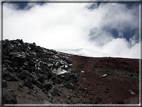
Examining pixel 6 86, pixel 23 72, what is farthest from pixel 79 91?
pixel 6 86

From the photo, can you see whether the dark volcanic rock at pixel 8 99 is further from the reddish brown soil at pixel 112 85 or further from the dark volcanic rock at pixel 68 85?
the reddish brown soil at pixel 112 85

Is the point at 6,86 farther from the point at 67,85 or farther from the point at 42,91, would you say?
the point at 67,85

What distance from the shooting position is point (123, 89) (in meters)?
14.5

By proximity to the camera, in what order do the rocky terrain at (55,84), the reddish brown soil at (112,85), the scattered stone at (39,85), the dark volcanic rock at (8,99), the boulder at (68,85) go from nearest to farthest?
1. the dark volcanic rock at (8,99)
2. the rocky terrain at (55,84)
3. the scattered stone at (39,85)
4. the reddish brown soil at (112,85)
5. the boulder at (68,85)

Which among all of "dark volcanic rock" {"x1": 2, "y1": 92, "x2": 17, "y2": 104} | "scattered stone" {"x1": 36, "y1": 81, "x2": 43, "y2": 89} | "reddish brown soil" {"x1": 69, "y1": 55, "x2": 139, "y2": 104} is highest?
"dark volcanic rock" {"x1": 2, "y1": 92, "x2": 17, "y2": 104}

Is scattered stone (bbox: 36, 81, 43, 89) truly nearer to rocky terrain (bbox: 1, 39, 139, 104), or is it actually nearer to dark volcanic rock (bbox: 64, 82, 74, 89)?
rocky terrain (bbox: 1, 39, 139, 104)

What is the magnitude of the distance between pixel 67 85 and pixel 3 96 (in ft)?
26.9

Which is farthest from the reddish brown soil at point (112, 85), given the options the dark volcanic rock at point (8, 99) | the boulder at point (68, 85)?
the dark volcanic rock at point (8, 99)

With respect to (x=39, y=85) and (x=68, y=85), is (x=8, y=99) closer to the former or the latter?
(x=39, y=85)

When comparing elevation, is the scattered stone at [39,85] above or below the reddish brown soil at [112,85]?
above

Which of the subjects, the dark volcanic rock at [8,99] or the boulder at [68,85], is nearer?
the dark volcanic rock at [8,99]

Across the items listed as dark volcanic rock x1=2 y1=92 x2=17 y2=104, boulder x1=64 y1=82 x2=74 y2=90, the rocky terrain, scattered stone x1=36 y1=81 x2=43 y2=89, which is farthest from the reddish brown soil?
dark volcanic rock x1=2 y1=92 x2=17 y2=104

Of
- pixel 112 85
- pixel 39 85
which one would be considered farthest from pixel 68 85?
pixel 112 85

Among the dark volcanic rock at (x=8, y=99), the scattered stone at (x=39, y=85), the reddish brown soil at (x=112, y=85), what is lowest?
the reddish brown soil at (x=112, y=85)
